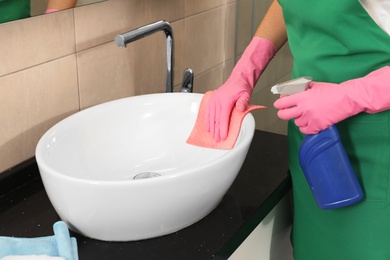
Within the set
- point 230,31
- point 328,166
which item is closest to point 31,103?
point 328,166

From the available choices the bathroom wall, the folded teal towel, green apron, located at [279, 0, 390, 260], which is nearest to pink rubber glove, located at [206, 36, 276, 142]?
green apron, located at [279, 0, 390, 260]

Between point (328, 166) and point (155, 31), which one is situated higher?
point (155, 31)

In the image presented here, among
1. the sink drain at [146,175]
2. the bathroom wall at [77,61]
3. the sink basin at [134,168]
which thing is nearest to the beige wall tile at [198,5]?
the bathroom wall at [77,61]

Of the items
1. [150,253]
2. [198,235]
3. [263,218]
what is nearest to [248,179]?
[263,218]

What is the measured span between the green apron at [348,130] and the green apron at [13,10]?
556mm

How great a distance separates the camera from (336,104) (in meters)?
1.27

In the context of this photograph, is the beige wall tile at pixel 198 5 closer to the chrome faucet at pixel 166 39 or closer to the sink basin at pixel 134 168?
the chrome faucet at pixel 166 39

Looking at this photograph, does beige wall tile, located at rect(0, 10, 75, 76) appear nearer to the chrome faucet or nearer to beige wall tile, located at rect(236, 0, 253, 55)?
the chrome faucet

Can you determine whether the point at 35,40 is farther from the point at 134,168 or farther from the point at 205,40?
the point at 205,40

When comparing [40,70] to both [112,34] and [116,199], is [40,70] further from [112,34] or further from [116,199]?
[116,199]

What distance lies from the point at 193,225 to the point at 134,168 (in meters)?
0.23

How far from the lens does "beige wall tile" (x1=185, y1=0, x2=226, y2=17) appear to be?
6.23ft

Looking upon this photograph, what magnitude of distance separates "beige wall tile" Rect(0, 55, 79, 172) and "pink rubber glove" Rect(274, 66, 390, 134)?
1.79 feet

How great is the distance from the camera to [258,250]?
4.81 feet
